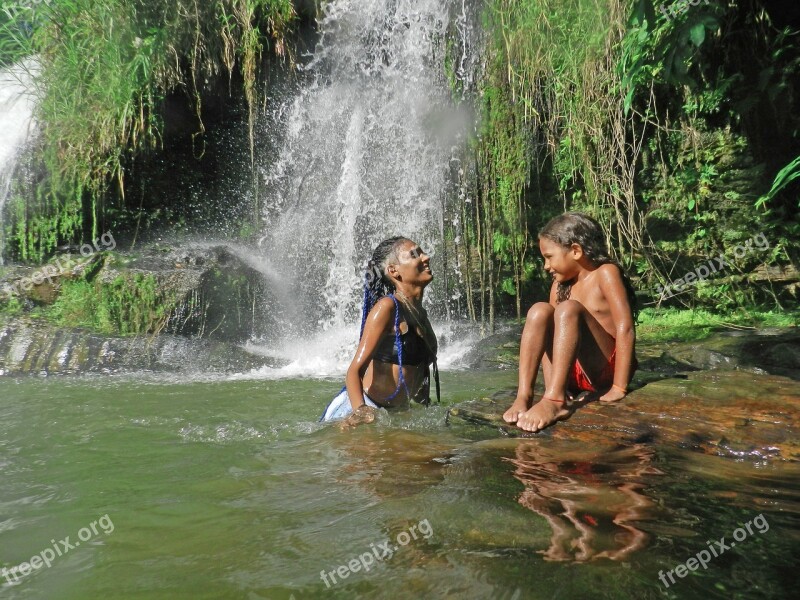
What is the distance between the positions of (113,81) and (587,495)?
8654mm

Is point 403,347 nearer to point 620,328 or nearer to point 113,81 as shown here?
point 620,328

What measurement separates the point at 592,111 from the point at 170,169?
6015mm

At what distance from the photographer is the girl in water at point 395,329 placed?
11.8 ft

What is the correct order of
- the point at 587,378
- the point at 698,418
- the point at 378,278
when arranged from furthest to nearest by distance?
1. the point at 378,278
2. the point at 587,378
3. the point at 698,418

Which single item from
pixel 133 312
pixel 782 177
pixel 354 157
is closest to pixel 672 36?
pixel 782 177

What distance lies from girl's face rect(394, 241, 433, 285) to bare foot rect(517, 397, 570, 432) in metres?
0.99

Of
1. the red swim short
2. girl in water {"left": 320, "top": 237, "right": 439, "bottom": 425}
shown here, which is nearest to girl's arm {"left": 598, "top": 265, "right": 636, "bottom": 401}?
the red swim short

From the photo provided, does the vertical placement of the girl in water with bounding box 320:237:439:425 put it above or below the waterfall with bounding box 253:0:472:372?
below

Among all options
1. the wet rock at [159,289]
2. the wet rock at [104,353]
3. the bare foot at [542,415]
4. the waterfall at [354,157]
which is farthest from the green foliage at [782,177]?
the wet rock at [159,289]

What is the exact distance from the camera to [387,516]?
2.10 metres

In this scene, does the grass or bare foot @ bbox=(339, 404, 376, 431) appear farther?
the grass

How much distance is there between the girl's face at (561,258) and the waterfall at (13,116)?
26.6ft

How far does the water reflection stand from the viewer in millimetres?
1734

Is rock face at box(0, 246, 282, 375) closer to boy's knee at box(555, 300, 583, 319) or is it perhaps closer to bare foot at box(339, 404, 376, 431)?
bare foot at box(339, 404, 376, 431)
